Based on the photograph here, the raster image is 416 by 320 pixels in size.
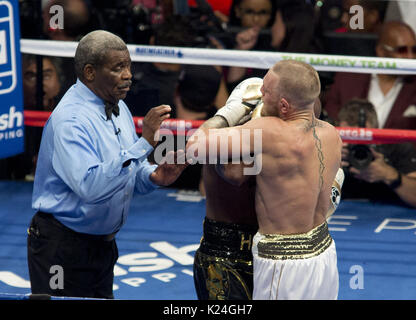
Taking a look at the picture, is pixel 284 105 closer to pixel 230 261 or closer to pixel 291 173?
pixel 291 173

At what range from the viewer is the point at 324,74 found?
550 cm

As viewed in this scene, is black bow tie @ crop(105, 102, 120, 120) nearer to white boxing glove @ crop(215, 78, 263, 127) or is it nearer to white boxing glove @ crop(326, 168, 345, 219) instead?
white boxing glove @ crop(215, 78, 263, 127)

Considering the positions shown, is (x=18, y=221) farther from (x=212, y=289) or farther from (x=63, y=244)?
(x=212, y=289)

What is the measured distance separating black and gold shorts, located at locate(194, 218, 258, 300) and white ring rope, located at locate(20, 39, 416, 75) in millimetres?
1875

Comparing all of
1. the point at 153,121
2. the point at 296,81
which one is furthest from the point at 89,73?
the point at 296,81

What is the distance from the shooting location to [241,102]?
281cm

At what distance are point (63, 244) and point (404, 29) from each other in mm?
3236

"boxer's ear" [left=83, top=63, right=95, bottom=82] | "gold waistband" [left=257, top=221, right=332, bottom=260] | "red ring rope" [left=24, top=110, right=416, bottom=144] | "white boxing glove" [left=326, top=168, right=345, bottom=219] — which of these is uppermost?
"boxer's ear" [left=83, top=63, right=95, bottom=82]

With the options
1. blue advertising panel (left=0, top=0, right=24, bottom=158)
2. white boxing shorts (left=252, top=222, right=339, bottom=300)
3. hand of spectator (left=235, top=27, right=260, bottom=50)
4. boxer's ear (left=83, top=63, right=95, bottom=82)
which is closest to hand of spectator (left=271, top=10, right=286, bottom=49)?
hand of spectator (left=235, top=27, right=260, bottom=50)

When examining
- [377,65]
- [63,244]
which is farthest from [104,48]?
[377,65]

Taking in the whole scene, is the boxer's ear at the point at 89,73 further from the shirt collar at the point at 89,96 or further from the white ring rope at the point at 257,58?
the white ring rope at the point at 257,58

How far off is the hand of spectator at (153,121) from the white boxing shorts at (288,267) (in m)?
0.57

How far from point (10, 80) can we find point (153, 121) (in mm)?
1825

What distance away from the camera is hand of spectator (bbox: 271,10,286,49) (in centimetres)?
551
